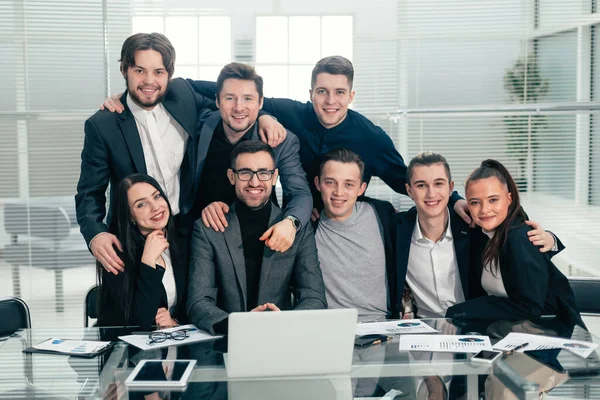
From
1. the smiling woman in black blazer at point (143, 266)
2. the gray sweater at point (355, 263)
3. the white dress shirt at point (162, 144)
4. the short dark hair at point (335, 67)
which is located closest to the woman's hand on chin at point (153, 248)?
the smiling woman in black blazer at point (143, 266)

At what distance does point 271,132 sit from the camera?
3238 mm

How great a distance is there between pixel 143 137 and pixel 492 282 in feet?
5.67

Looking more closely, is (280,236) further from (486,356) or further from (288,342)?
(486,356)

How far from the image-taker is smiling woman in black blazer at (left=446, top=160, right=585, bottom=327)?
9.23ft

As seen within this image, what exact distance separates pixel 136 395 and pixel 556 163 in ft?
11.8

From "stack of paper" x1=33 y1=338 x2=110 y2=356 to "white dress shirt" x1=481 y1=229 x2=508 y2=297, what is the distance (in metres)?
1.60

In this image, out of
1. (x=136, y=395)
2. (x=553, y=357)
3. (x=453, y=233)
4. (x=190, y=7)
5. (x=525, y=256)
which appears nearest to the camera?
(x=136, y=395)

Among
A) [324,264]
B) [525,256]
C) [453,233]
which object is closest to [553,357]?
[525,256]

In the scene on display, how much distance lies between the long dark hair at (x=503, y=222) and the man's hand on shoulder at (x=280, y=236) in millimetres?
836

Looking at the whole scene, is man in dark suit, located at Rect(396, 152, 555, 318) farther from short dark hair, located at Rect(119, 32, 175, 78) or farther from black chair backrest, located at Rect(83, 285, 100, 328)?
black chair backrest, located at Rect(83, 285, 100, 328)

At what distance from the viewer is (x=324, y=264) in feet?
10.5

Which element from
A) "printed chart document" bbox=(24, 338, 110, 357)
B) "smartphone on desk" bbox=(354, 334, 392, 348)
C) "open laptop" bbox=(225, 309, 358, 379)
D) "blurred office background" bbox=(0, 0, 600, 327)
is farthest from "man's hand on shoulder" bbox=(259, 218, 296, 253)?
"blurred office background" bbox=(0, 0, 600, 327)

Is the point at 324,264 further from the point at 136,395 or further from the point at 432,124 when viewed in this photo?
the point at 432,124

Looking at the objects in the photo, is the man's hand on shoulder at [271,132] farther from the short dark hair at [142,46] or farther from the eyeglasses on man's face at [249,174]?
the short dark hair at [142,46]
